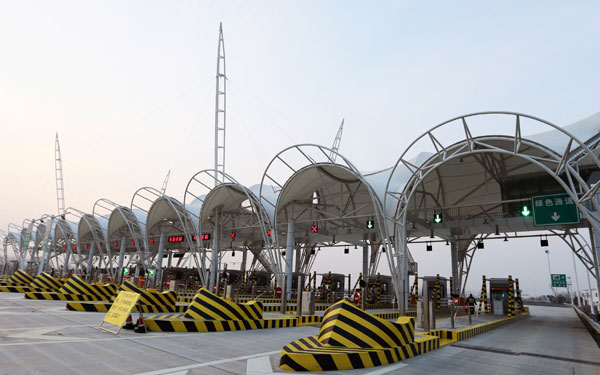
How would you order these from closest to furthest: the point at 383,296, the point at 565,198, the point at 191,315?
the point at 191,315 < the point at 565,198 < the point at 383,296

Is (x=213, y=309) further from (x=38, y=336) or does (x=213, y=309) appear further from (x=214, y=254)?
(x=214, y=254)

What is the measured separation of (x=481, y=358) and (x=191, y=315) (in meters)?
8.45

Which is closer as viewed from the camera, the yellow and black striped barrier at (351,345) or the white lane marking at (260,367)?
the white lane marking at (260,367)

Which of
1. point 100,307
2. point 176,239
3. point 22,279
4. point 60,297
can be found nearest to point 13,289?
point 22,279

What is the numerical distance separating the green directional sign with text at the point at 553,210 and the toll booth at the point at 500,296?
1363 centimetres

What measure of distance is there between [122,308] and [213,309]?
2.91 meters

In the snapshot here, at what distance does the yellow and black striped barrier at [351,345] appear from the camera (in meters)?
6.26

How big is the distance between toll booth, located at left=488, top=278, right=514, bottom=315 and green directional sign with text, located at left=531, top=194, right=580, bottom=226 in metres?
13.6

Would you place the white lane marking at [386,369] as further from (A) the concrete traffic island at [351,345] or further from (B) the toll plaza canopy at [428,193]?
(B) the toll plaza canopy at [428,193]

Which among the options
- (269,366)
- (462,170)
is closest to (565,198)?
(462,170)

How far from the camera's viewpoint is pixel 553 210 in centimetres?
1681

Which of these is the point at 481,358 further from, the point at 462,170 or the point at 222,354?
the point at 462,170

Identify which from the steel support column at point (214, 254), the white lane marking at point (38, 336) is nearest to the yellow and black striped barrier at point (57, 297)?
the white lane marking at point (38, 336)

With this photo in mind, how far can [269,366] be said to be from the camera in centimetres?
642
